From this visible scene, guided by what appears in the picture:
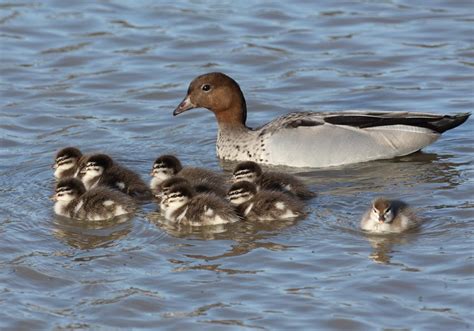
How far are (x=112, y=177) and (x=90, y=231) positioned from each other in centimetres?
106

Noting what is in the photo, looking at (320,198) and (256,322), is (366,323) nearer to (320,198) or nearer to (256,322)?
(256,322)

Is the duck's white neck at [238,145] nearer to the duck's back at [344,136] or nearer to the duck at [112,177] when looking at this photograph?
the duck's back at [344,136]

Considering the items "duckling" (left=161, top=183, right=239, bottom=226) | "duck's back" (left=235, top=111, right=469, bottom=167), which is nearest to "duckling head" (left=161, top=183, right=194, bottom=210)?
"duckling" (left=161, top=183, right=239, bottom=226)

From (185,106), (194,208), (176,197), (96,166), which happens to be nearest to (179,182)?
(176,197)

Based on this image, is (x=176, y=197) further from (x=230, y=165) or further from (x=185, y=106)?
(x=185, y=106)

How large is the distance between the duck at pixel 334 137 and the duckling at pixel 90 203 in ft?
8.26

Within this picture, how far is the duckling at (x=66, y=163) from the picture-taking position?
40.9 ft

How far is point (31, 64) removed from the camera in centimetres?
1711

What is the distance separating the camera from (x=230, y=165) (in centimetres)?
1372

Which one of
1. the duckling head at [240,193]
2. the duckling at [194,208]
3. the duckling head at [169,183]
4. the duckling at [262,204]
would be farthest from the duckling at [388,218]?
the duckling head at [169,183]

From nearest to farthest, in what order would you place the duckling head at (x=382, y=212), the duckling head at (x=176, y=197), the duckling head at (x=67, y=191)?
the duckling head at (x=382, y=212)
the duckling head at (x=176, y=197)
the duckling head at (x=67, y=191)

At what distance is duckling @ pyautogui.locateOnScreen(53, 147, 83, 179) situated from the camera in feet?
40.9

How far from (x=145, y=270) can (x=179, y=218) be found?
1200 millimetres

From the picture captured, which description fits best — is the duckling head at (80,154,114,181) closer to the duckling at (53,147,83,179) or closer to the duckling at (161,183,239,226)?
the duckling at (53,147,83,179)
